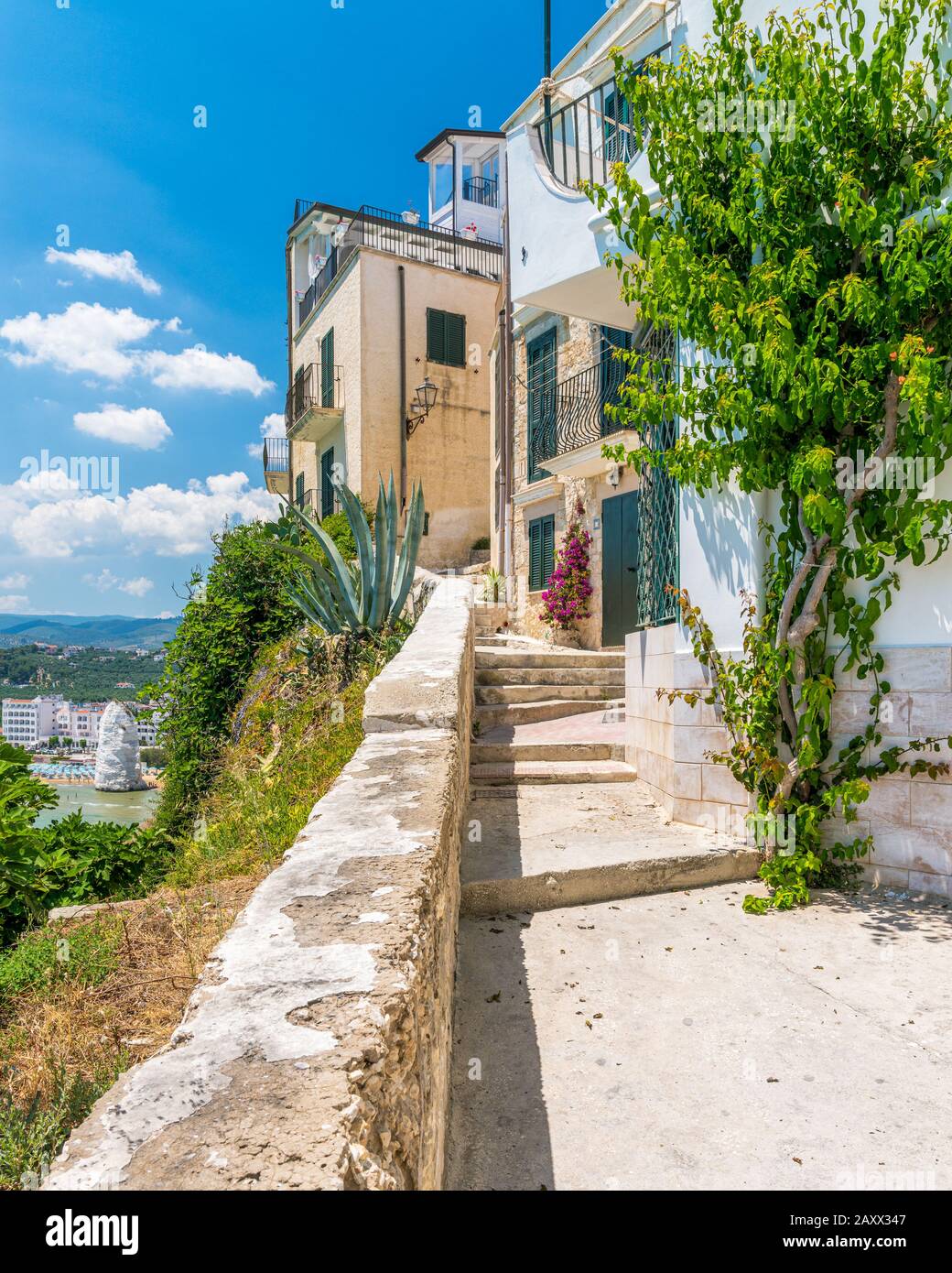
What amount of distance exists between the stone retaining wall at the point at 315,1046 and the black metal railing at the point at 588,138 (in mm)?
4661

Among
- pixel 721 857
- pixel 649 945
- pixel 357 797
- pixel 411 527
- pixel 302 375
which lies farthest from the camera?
pixel 302 375

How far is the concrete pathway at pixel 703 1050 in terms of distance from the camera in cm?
207

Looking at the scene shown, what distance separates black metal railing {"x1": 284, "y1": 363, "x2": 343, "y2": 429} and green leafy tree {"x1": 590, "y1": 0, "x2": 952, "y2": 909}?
14703 millimetres

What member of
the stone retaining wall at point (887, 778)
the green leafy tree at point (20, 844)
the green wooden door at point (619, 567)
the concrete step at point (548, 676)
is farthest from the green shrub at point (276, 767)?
the green wooden door at point (619, 567)

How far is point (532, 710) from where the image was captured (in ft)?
22.0

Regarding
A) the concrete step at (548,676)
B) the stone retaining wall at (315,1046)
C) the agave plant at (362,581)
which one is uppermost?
the agave plant at (362,581)

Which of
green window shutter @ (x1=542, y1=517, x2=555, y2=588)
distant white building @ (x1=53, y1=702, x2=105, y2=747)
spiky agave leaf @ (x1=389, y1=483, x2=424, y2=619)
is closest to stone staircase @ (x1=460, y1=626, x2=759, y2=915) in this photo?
spiky agave leaf @ (x1=389, y1=483, x2=424, y2=619)

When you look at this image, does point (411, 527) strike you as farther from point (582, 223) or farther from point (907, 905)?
point (907, 905)

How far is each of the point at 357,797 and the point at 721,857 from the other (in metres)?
2.37

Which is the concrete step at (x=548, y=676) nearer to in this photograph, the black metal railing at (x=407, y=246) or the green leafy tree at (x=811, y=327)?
the green leafy tree at (x=811, y=327)

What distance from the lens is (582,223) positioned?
557 centimetres

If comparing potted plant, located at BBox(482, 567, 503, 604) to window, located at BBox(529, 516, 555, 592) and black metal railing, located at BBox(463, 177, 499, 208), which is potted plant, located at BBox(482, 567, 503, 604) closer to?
window, located at BBox(529, 516, 555, 592)

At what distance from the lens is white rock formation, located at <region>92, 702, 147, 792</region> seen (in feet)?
59.2
